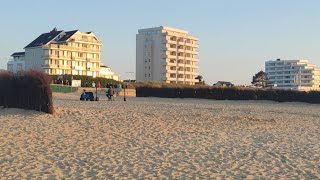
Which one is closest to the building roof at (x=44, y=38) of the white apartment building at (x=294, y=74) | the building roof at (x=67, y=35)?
the building roof at (x=67, y=35)

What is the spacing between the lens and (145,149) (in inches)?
442

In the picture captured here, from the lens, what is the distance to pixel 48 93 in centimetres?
1853

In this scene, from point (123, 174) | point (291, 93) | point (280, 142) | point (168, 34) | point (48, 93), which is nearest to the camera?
point (123, 174)

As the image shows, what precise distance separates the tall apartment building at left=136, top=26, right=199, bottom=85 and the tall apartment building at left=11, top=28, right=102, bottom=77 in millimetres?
18793

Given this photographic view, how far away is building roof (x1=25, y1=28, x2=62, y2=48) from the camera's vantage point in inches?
3561

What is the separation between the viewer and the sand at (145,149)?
27.7 feet

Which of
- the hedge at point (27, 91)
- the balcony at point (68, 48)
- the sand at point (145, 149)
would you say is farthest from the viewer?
the balcony at point (68, 48)

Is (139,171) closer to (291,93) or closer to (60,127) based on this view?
(60,127)

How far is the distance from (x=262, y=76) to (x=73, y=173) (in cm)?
11412

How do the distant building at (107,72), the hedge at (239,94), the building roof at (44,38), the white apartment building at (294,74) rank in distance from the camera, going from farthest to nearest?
the white apartment building at (294,74) < the distant building at (107,72) < the building roof at (44,38) < the hedge at (239,94)

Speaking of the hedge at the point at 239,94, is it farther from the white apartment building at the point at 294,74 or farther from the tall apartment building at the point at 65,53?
the white apartment building at the point at 294,74

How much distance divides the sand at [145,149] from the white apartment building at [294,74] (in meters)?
168

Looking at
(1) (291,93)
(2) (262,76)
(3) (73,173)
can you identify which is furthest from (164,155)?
(2) (262,76)

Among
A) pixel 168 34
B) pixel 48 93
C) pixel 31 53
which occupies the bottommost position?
pixel 48 93
